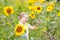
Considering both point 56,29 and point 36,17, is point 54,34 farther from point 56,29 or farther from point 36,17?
point 36,17

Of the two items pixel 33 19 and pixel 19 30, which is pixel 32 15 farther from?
pixel 19 30

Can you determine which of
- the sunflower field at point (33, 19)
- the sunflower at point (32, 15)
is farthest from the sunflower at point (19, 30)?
the sunflower at point (32, 15)

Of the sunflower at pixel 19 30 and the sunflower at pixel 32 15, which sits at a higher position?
the sunflower at pixel 19 30

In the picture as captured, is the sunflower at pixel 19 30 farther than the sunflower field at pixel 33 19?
No

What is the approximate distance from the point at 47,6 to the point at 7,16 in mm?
561

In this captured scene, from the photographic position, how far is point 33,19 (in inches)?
79.5

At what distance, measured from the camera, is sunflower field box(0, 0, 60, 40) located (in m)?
1.70

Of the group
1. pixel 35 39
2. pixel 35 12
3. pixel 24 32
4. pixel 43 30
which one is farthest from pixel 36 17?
pixel 24 32

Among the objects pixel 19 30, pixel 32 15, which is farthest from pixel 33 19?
pixel 19 30

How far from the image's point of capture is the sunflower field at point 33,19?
1.70 meters

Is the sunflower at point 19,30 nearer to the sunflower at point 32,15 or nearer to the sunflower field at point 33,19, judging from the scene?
the sunflower field at point 33,19

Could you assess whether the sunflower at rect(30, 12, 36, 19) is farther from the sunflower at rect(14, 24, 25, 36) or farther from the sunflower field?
the sunflower at rect(14, 24, 25, 36)

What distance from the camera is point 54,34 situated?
2002 mm

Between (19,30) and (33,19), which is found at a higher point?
(19,30)
